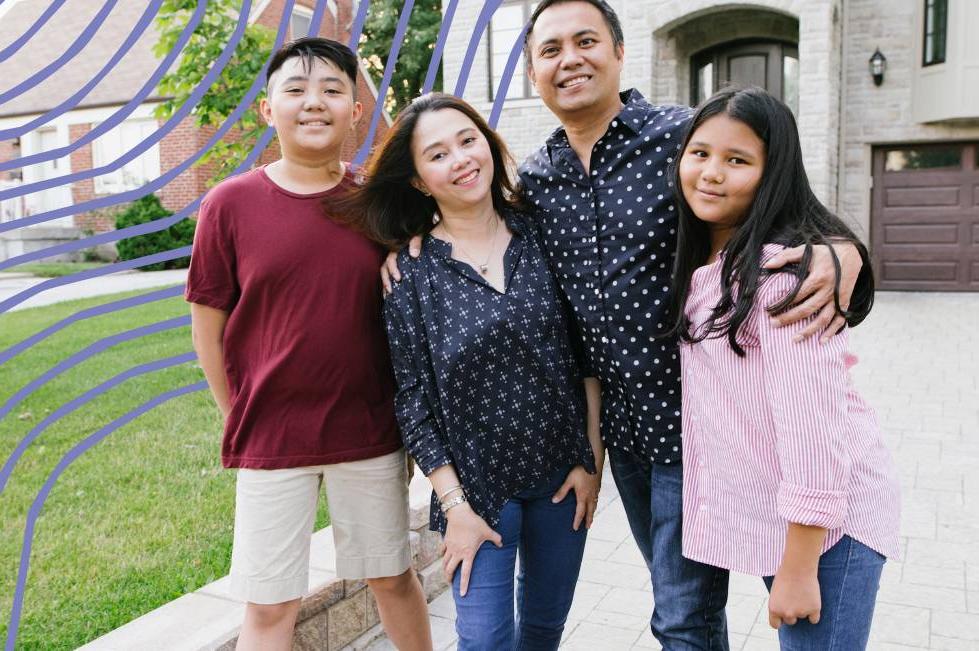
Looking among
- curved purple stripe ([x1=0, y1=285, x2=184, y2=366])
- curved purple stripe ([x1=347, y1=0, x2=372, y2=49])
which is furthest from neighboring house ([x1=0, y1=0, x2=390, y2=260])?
curved purple stripe ([x1=0, y1=285, x2=184, y2=366])

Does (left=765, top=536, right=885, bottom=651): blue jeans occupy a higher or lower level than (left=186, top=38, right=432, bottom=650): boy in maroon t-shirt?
lower

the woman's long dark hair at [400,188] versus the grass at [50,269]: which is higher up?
the woman's long dark hair at [400,188]

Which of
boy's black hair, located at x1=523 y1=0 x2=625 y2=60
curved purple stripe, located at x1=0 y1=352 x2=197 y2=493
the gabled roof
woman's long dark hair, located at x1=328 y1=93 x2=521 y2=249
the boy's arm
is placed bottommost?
curved purple stripe, located at x1=0 y1=352 x2=197 y2=493

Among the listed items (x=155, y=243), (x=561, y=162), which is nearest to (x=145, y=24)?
(x=561, y=162)

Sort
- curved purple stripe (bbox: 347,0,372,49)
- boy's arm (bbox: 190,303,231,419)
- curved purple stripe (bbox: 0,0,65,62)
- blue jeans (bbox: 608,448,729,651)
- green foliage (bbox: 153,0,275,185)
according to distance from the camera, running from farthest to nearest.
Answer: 1. green foliage (bbox: 153,0,275,185)
2. curved purple stripe (bbox: 347,0,372,49)
3. curved purple stripe (bbox: 0,0,65,62)
4. boy's arm (bbox: 190,303,231,419)
5. blue jeans (bbox: 608,448,729,651)

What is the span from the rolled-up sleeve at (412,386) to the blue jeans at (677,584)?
0.53m

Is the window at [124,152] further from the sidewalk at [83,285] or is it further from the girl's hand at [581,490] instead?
the girl's hand at [581,490]

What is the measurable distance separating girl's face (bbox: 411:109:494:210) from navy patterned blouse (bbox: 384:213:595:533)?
0.48 feet

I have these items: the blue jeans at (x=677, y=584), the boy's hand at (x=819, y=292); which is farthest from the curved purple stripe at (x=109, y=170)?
the boy's hand at (x=819, y=292)

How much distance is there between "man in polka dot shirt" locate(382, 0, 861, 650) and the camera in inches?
85.4

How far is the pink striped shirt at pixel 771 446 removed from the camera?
1712mm

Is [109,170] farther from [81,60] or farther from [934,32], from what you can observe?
[81,60]

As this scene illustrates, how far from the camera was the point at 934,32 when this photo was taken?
13.3m

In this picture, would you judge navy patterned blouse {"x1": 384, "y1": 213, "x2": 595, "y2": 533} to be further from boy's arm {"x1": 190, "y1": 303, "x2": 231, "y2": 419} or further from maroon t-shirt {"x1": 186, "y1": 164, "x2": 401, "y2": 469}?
boy's arm {"x1": 190, "y1": 303, "x2": 231, "y2": 419}
